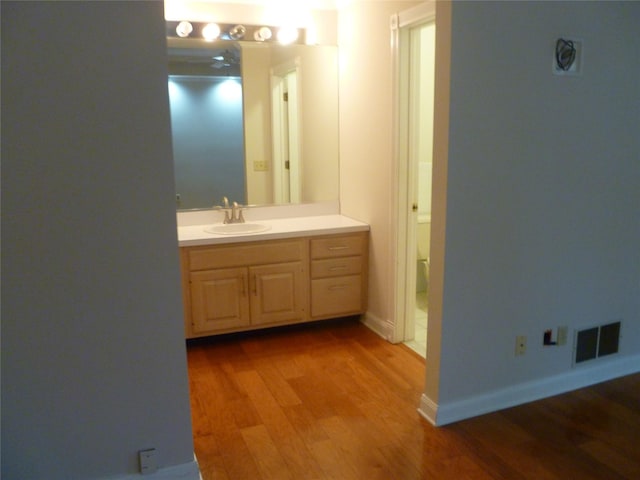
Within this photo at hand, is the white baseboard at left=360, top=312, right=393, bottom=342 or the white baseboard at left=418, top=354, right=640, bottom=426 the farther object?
the white baseboard at left=360, top=312, right=393, bottom=342

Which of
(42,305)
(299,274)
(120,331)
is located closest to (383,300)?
(299,274)

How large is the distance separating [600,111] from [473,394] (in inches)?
60.7

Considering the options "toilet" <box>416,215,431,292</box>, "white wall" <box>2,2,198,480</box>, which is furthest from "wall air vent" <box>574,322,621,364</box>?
"white wall" <box>2,2,198,480</box>

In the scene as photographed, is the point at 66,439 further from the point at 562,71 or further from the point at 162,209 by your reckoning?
the point at 562,71

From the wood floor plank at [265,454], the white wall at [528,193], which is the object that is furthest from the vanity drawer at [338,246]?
the wood floor plank at [265,454]

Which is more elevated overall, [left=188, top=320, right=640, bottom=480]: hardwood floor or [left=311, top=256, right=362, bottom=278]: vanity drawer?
[left=311, top=256, right=362, bottom=278]: vanity drawer

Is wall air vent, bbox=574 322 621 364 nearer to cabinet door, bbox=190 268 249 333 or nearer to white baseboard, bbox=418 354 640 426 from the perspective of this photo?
white baseboard, bbox=418 354 640 426

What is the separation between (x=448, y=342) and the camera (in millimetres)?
2566

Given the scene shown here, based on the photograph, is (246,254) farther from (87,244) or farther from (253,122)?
(87,244)

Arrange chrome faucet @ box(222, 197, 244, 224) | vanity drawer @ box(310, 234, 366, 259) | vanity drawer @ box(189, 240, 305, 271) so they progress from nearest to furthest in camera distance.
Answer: vanity drawer @ box(189, 240, 305, 271) < vanity drawer @ box(310, 234, 366, 259) < chrome faucet @ box(222, 197, 244, 224)

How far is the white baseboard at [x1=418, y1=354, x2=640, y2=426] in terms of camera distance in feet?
8.66

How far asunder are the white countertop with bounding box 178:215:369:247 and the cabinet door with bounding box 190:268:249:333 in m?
0.21

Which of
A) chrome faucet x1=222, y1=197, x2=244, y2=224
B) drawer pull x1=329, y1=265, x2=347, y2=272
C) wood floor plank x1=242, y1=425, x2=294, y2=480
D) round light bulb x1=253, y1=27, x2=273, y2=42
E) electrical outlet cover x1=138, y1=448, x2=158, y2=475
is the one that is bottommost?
wood floor plank x1=242, y1=425, x2=294, y2=480

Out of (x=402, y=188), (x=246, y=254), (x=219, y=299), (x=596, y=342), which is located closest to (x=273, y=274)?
(x=246, y=254)
